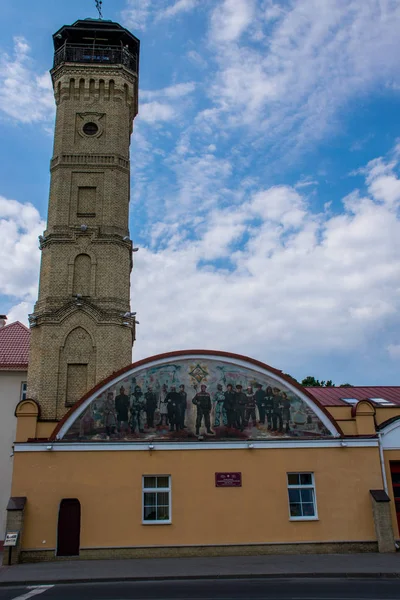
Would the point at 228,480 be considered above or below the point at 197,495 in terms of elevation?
above

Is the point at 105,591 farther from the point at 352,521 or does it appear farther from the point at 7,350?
the point at 7,350

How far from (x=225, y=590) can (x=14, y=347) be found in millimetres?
18540

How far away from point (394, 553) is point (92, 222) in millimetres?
18366

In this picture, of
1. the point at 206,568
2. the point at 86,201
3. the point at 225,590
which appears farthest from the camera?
the point at 86,201

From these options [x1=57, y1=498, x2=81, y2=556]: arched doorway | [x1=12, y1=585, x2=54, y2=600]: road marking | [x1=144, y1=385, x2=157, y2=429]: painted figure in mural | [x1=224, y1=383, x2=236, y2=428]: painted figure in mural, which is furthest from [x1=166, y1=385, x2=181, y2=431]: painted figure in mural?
[x1=12, y1=585, x2=54, y2=600]: road marking

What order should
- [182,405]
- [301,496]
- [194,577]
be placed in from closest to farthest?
[194,577]
[301,496]
[182,405]

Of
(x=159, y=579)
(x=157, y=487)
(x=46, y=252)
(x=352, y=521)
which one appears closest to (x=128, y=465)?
(x=157, y=487)

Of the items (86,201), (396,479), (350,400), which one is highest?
(86,201)

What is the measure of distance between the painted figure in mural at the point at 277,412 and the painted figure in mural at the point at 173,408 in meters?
3.51

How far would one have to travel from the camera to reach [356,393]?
25672mm

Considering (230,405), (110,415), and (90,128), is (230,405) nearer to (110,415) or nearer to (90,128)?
(110,415)

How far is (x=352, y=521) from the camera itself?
18656 millimetres

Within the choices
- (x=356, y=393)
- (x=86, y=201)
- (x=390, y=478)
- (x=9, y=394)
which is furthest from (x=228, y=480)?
(x=86, y=201)

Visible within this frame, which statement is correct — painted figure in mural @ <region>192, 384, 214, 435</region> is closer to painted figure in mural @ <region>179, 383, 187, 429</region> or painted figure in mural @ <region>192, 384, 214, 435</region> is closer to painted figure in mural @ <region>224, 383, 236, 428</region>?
→ painted figure in mural @ <region>179, 383, 187, 429</region>
